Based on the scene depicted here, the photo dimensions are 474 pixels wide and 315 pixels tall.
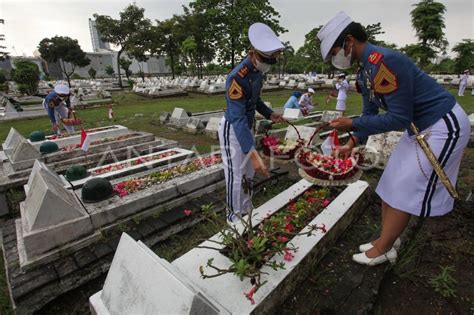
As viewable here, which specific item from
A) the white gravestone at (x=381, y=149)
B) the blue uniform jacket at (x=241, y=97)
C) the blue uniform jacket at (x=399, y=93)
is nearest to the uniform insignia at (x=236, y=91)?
the blue uniform jacket at (x=241, y=97)

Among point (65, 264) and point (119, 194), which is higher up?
point (119, 194)

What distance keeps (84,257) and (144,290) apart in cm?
174

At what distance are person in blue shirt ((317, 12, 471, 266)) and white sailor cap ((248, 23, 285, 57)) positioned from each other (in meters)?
0.38

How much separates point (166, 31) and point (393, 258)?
1261 inches

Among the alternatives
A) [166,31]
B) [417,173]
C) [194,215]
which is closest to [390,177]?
[417,173]

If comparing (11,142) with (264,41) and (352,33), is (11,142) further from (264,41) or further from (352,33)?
(352,33)

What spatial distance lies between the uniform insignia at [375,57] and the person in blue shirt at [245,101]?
71 centimetres

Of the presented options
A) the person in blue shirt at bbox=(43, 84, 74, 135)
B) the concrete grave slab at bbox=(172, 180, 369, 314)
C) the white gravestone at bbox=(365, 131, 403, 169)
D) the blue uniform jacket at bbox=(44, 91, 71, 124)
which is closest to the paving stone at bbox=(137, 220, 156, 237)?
the concrete grave slab at bbox=(172, 180, 369, 314)

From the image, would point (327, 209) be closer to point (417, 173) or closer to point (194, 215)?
point (417, 173)

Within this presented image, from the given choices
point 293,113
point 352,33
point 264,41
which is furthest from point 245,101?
point 293,113

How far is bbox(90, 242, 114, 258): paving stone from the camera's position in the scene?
2900 millimetres

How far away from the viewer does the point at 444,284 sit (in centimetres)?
239

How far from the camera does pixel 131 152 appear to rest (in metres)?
6.28

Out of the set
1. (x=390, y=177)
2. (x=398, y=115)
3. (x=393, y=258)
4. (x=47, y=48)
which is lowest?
(x=393, y=258)
